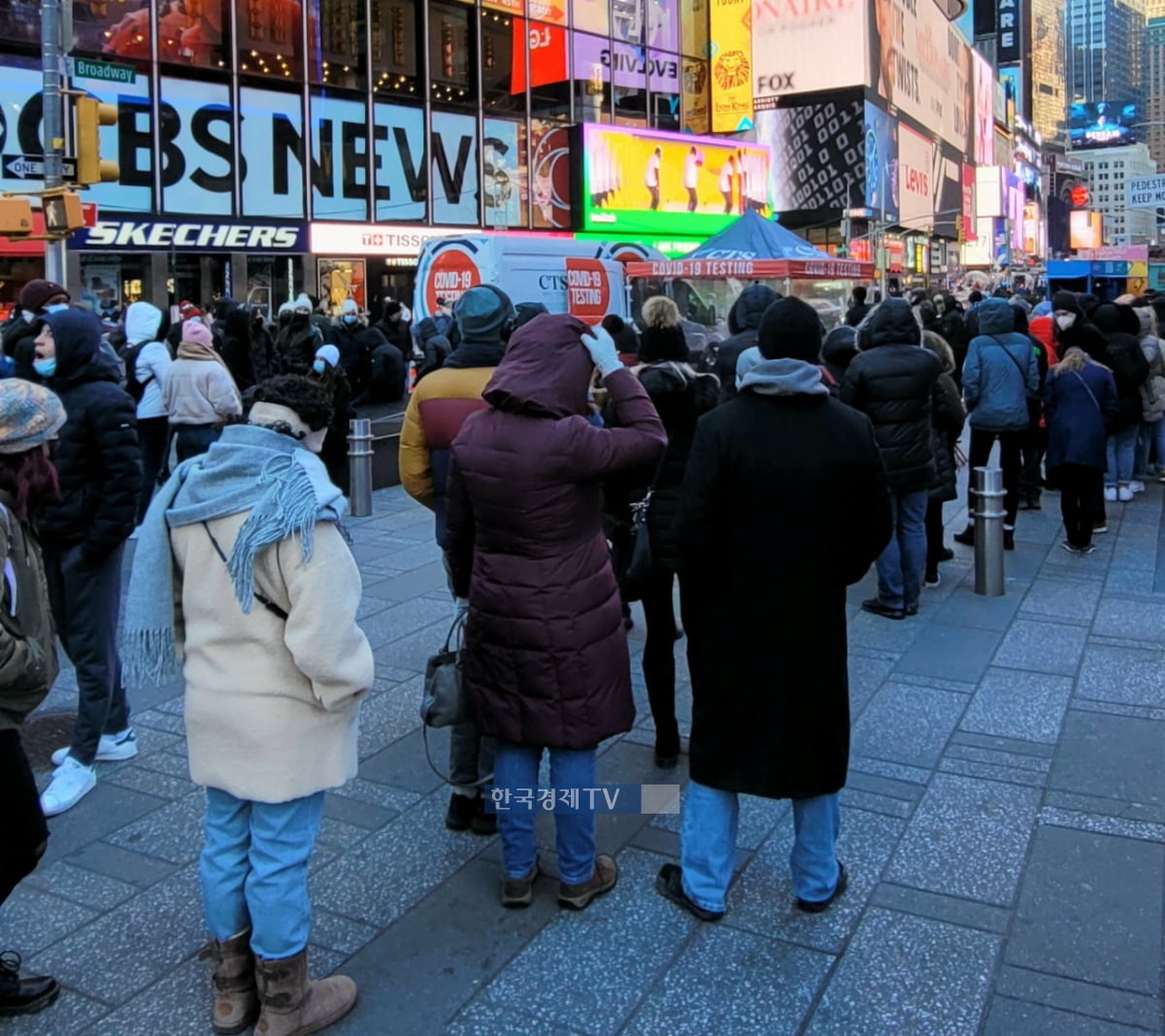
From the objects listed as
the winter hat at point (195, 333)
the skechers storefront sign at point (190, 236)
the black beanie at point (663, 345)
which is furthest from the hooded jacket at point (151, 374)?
the skechers storefront sign at point (190, 236)

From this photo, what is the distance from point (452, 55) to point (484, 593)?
26931 millimetres

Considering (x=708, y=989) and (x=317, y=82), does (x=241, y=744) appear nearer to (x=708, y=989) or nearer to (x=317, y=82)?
(x=708, y=989)

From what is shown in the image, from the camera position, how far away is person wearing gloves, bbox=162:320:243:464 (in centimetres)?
887

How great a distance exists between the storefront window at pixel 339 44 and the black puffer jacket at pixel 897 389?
20.9 m

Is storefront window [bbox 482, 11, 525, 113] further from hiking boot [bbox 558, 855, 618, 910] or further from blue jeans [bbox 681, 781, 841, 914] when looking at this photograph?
blue jeans [bbox 681, 781, 841, 914]

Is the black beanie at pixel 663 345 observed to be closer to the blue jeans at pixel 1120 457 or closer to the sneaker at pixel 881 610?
the sneaker at pixel 881 610

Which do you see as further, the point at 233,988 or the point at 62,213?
the point at 62,213

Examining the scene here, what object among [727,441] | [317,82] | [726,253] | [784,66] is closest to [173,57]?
[317,82]

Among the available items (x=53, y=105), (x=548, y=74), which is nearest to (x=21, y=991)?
(x=53, y=105)

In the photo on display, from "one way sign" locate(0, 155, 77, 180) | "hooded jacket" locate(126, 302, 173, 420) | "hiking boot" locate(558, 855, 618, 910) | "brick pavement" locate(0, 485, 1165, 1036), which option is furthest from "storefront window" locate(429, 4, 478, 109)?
"hiking boot" locate(558, 855, 618, 910)

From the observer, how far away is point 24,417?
11.1 feet

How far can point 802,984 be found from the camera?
11.0ft

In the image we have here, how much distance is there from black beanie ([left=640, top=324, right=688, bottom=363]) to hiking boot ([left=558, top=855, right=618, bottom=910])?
206 centimetres

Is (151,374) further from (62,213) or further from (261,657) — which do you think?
(261,657)
